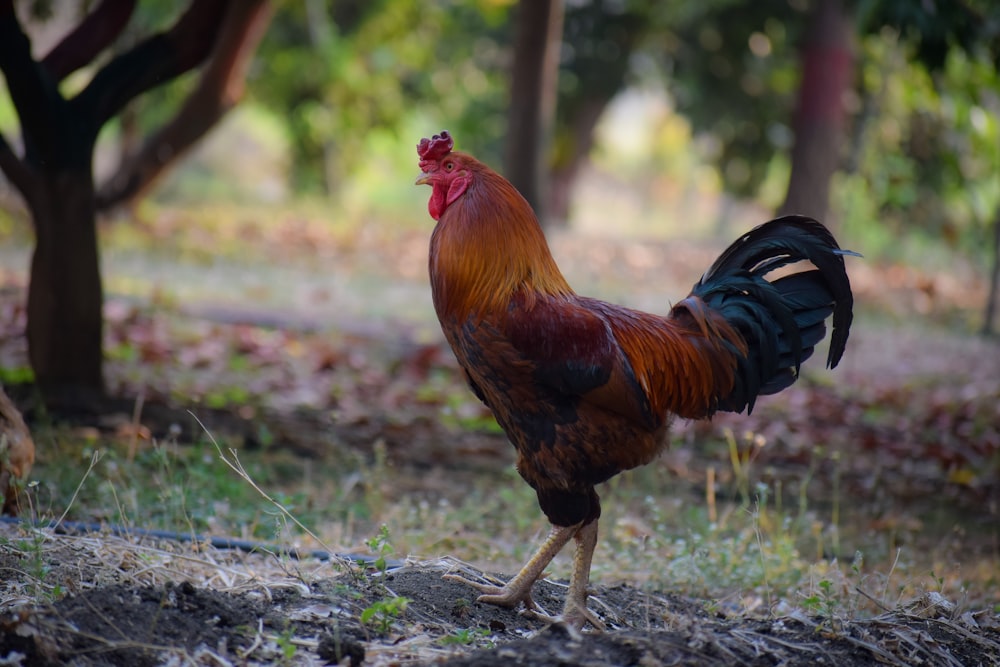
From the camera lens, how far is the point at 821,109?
39.3 ft

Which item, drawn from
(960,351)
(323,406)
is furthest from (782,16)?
(323,406)

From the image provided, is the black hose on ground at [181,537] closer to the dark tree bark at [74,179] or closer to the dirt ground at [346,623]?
the dirt ground at [346,623]

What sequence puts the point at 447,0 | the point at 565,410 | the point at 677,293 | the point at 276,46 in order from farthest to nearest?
1. the point at 447,0
2. the point at 276,46
3. the point at 677,293
4. the point at 565,410

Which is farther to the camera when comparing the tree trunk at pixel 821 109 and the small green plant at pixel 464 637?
the tree trunk at pixel 821 109

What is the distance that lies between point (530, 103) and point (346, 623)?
7.57m

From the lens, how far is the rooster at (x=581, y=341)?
3656 millimetres

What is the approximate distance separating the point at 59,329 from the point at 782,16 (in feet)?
40.9

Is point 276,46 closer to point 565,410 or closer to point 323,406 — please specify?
point 323,406

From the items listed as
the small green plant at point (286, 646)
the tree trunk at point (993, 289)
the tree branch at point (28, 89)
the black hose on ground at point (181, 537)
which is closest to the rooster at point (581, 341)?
the black hose on ground at point (181, 537)

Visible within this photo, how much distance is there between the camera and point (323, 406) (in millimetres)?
7340

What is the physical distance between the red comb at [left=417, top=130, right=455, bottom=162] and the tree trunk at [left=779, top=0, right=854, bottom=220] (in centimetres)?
868

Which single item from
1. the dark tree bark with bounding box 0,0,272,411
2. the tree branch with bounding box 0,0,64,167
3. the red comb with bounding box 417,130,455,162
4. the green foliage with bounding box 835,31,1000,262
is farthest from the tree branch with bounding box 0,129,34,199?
the green foliage with bounding box 835,31,1000,262

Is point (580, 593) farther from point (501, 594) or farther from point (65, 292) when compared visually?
point (65, 292)

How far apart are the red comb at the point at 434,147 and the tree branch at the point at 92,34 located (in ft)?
10.5
